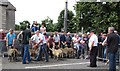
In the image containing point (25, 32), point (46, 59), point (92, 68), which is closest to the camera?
point (92, 68)

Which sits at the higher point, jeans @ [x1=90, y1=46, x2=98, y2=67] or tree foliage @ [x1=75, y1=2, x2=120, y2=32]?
tree foliage @ [x1=75, y1=2, x2=120, y2=32]

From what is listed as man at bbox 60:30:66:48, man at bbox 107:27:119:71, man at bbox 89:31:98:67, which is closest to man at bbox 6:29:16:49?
man at bbox 60:30:66:48

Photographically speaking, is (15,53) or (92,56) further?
(15,53)

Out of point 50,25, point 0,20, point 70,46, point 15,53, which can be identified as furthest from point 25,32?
point 50,25

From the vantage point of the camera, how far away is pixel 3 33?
21.5m

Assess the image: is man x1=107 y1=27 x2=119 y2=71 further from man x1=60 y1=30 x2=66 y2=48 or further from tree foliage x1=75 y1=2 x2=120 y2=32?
tree foliage x1=75 y1=2 x2=120 y2=32

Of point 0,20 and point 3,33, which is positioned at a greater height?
point 0,20

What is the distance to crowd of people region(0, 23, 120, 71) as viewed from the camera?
14.0 m

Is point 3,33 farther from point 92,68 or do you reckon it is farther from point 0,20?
point 0,20

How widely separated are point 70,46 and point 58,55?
2586 millimetres

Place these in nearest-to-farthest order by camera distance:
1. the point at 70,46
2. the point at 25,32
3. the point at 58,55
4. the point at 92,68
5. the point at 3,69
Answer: the point at 3,69 < the point at 92,68 < the point at 25,32 < the point at 58,55 < the point at 70,46

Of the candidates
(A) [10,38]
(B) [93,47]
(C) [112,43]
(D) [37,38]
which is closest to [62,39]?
(D) [37,38]

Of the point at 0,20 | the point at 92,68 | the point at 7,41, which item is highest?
the point at 0,20

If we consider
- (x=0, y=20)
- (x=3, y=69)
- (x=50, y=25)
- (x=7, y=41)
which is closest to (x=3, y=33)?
(x=7, y=41)
